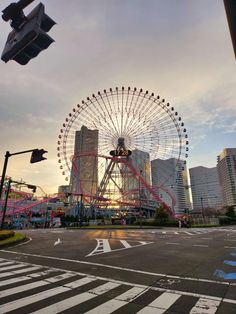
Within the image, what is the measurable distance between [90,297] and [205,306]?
2.59m

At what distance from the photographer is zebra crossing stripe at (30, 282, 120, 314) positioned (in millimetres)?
4754

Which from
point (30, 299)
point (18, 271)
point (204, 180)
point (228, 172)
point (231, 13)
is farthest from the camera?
point (204, 180)

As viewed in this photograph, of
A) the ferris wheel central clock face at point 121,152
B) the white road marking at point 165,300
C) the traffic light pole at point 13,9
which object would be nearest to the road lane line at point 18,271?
the white road marking at point 165,300

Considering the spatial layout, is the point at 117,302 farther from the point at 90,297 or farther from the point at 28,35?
the point at 28,35

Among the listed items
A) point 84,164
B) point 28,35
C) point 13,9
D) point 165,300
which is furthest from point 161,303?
point 84,164

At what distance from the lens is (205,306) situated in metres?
4.91

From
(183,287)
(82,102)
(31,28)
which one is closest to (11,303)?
(183,287)

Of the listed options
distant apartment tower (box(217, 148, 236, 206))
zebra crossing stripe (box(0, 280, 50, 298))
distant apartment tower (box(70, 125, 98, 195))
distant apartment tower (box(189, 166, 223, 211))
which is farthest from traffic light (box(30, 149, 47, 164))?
distant apartment tower (box(217, 148, 236, 206))

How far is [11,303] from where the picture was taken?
5176 millimetres

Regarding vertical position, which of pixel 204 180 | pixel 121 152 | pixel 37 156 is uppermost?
pixel 204 180

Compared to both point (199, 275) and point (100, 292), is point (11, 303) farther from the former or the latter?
point (199, 275)

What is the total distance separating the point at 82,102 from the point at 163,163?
20.3 metres

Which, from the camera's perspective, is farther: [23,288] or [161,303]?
[23,288]

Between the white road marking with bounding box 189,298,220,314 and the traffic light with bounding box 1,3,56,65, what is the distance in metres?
5.99
